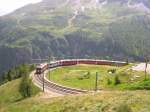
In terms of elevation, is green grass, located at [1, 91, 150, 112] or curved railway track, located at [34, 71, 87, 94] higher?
green grass, located at [1, 91, 150, 112]

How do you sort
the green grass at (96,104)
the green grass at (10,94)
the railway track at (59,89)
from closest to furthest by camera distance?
1. the green grass at (96,104)
2. the railway track at (59,89)
3. the green grass at (10,94)

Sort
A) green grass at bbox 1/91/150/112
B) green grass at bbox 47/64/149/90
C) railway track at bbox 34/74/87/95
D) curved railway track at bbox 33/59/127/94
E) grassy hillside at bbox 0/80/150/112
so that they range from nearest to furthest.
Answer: grassy hillside at bbox 0/80/150/112 < green grass at bbox 1/91/150/112 < railway track at bbox 34/74/87/95 < curved railway track at bbox 33/59/127/94 < green grass at bbox 47/64/149/90

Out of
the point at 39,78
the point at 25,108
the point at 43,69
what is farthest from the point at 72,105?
the point at 43,69

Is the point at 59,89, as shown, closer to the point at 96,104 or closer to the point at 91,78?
the point at 91,78

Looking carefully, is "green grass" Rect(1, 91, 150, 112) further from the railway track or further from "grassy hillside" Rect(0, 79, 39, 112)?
"grassy hillside" Rect(0, 79, 39, 112)

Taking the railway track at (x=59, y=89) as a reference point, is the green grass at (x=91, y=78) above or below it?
above

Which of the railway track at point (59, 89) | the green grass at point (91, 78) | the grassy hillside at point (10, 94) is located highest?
the green grass at point (91, 78)

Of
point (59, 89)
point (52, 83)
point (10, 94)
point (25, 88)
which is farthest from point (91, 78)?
point (10, 94)

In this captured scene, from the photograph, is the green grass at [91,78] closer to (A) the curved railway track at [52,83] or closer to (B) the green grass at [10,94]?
(A) the curved railway track at [52,83]

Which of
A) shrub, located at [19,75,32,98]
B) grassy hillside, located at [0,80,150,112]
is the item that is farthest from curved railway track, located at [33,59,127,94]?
grassy hillside, located at [0,80,150,112]

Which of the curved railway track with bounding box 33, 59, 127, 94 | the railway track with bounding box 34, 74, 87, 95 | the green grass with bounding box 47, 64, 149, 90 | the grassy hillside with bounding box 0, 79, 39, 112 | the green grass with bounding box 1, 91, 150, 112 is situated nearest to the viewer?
the green grass with bounding box 1, 91, 150, 112

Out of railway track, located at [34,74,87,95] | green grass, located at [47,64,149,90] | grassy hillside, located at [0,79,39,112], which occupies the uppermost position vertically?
green grass, located at [47,64,149,90]

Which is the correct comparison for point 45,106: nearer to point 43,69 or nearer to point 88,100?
point 88,100

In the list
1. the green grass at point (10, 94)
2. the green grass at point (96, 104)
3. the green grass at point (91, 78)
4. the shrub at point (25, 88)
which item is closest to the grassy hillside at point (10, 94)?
the green grass at point (10, 94)
